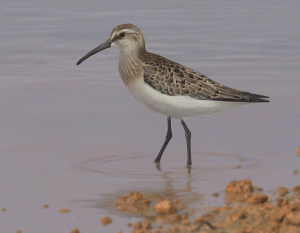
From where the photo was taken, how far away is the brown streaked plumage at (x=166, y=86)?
11.3m

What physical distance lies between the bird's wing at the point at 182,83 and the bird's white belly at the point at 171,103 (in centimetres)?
8

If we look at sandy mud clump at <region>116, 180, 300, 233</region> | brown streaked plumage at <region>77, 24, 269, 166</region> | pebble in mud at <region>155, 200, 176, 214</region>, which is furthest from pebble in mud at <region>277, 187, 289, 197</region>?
brown streaked plumage at <region>77, 24, 269, 166</region>

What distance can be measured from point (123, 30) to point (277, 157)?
3645 mm

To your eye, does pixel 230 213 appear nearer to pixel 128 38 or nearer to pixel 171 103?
pixel 171 103

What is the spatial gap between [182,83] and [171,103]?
46 cm

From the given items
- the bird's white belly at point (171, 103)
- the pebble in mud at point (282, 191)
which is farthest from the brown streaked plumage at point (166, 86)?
the pebble in mud at point (282, 191)

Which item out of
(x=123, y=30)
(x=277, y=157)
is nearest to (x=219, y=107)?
(x=277, y=157)

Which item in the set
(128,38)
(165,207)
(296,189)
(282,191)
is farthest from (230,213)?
(128,38)

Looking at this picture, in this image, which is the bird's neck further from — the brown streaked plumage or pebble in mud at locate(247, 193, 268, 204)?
pebble in mud at locate(247, 193, 268, 204)

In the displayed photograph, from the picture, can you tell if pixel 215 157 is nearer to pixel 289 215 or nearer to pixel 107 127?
pixel 107 127

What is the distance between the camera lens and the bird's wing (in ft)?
37.1

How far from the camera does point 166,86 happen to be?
447 inches

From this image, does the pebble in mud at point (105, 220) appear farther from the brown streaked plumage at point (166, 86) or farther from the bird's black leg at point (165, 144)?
the bird's black leg at point (165, 144)

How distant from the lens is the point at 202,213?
8.58m
